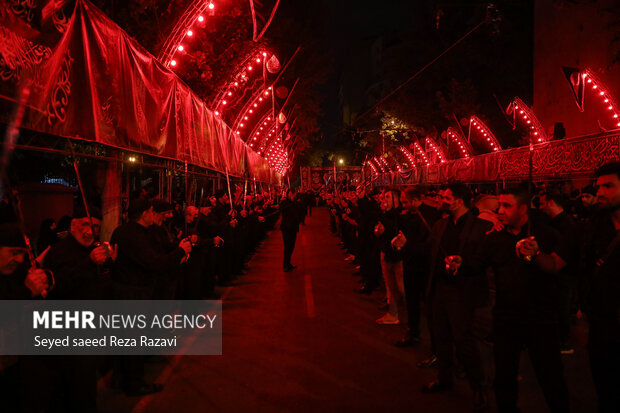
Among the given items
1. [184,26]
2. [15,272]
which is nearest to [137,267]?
[15,272]

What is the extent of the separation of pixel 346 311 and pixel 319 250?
9.64 m

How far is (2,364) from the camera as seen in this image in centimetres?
338

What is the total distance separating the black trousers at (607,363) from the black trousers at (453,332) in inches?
51.9

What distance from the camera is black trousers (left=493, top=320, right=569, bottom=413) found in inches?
147

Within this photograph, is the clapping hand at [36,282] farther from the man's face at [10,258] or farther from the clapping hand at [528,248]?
the clapping hand at [528,248]

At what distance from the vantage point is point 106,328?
494cm

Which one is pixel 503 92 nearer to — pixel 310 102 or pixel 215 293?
pixel 310 102

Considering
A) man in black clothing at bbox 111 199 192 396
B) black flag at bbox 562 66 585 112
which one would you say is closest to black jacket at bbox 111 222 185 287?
man in black clothing at bbox 111 199 192 396

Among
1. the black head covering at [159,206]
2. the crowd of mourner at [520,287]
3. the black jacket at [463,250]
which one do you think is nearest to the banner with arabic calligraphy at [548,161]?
the black jacket at [463,250]

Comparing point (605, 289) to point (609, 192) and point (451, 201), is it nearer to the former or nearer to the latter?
point (609, 192)

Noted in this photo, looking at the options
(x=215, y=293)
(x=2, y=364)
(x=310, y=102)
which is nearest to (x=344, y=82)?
(x=310, y=102)

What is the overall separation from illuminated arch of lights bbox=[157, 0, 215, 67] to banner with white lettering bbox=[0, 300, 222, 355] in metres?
4.40

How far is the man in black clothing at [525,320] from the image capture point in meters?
3.72

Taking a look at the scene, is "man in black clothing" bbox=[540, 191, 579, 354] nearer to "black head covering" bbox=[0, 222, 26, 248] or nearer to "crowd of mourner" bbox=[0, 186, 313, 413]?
"crowd of mourner" bbox=[0, 186, 313, 413]
